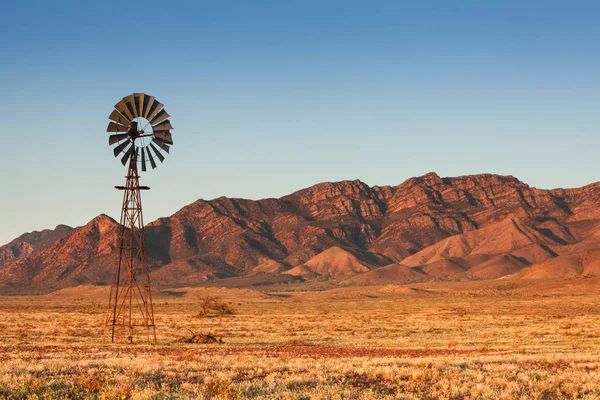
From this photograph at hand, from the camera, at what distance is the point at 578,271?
13400cm

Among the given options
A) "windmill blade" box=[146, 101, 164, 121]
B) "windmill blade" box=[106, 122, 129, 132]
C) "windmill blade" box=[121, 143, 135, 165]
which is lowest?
"windmill blade" box=[121, 143, 135, 165]

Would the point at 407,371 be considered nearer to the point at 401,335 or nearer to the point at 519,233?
the point at 401,335

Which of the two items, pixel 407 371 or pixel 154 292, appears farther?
pixel 154 292

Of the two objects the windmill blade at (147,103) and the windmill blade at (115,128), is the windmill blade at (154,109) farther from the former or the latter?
the windmill blade at (115,128)

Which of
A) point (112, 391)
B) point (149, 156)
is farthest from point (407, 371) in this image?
point (149, 156)

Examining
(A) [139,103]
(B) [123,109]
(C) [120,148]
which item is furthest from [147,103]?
(C) [120,148]

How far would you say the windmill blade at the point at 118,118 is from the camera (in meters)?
31.6

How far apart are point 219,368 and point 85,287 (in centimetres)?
14399

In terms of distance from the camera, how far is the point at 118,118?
31.7 m

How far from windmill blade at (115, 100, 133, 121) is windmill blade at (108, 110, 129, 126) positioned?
15cm

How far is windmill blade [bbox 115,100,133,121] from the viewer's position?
3142 centimetres

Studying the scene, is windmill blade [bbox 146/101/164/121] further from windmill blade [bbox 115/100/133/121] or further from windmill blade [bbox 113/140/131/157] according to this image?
windmill blade [bbox 113/140/131/157]

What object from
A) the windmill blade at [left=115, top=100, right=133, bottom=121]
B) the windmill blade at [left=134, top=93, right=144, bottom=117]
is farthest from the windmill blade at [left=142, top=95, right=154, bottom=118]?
the windmill blade at [left=115, top=100, right=133, bottom=121]

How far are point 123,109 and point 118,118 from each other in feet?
1.61
